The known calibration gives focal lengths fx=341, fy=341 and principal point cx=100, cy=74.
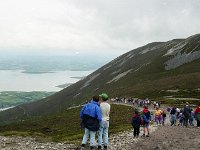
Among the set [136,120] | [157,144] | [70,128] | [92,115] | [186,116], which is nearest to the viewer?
[92,115]

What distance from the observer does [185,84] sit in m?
120

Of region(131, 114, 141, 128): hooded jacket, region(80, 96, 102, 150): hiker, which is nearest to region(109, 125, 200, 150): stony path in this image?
region(131, 114, 141, 128): hooded jacket

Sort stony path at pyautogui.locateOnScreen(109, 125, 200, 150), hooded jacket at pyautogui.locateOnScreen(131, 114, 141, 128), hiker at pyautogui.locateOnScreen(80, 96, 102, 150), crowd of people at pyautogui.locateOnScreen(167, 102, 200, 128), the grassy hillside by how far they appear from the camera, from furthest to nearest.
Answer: the grassy hillside < crowd of people at pyautogui.locateOnScreen(167, 102, 200, 128) < hooded jacket at pyautogui.locateOnScreen(131, 114, 141, 128) < stony path at pyautogui.locateOnScreen(109, 125, 200, 150) < hiker at pyautogui.locateOnScreen(80, 96, 102, 150)

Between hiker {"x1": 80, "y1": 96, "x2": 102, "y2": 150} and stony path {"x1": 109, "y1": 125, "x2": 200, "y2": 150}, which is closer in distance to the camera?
hiker {"x1": 80, "y1": 96, "x2": 102, "y2": 150}

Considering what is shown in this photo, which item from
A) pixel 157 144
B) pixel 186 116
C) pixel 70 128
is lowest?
pixel 70 128

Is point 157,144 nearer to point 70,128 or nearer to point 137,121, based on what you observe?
point 137,121

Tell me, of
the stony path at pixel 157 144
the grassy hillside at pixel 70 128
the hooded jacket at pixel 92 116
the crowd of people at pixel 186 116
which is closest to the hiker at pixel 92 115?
the hooded jacket at pixel 92 116

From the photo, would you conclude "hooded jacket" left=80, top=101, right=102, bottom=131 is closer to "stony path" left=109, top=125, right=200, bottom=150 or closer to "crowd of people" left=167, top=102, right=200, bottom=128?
"stony path" left=109, top=125, right=200, bottom=150

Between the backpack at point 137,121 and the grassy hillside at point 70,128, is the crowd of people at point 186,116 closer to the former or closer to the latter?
the grassy hillside at point 70,128

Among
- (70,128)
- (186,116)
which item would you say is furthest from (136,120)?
(70,128)

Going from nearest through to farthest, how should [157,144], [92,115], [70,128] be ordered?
1. [92,115]
2. [157,144]
3. [70,128]

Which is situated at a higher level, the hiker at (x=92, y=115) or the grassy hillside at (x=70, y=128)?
the hiker at (x=92, y=115)

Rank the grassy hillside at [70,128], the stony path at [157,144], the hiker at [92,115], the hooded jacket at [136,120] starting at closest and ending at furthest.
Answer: the hiker at [92,115], the stony path at [157,144], the hooded jacket at [136,120], the grassy hillside at [70,128]

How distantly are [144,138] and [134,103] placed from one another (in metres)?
71.5
